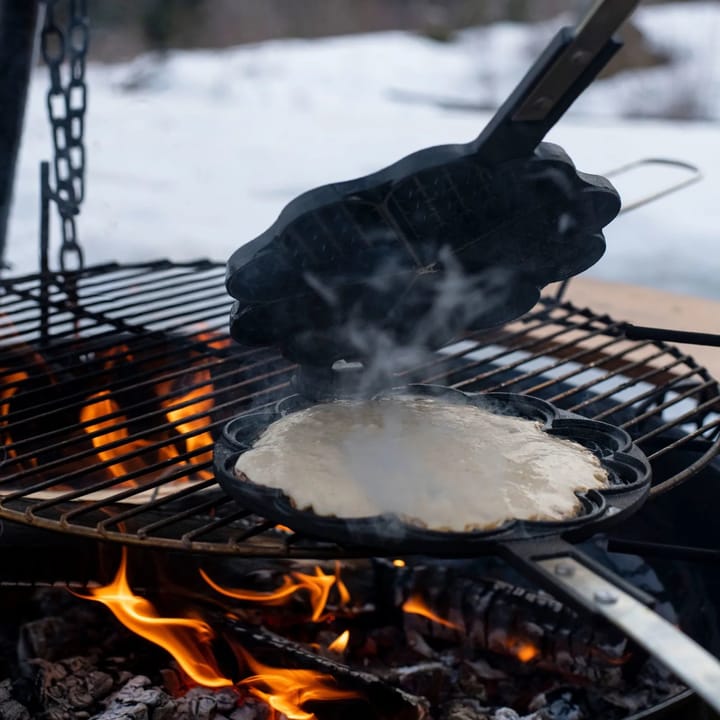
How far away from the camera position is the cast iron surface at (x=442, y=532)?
52.7 inches

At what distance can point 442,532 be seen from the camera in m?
1.35

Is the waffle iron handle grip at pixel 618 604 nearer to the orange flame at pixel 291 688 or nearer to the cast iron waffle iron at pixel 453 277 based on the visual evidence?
the cast iron waffle iron at pixel 453 277

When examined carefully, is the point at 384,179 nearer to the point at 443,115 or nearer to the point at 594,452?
the point at 594,452

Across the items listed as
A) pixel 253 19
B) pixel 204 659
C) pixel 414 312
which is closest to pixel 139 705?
pixel 204 659

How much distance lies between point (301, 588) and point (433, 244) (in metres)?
1.02

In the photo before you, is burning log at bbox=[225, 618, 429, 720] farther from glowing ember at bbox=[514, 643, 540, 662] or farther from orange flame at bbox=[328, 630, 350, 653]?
glowing ember at bbox=[514, 643, 540, 662]

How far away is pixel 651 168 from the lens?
24.6 ft

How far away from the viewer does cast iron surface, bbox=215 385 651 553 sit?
1339mm

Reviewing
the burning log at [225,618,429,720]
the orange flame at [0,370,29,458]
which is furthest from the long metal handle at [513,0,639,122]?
the orange flame at [0,370,29,458]

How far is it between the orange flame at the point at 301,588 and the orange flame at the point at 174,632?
178 millimetres

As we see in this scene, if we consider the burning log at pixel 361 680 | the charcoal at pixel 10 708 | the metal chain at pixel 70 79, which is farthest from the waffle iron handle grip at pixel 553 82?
the metal chain at pixel 70 79

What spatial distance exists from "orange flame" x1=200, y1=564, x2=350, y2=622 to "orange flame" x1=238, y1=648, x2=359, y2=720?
0.79 feet

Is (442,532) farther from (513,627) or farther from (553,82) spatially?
(513,627)

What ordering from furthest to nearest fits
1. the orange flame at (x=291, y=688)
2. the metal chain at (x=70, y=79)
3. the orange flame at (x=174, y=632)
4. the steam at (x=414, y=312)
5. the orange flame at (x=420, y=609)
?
the metal chain at (x=70, y=79), the orange flame at (x=420, y=609), the orange flame at (x=174, y=632), the orange flame at (x=291, y=688), the steam at (x=414, y=312)
